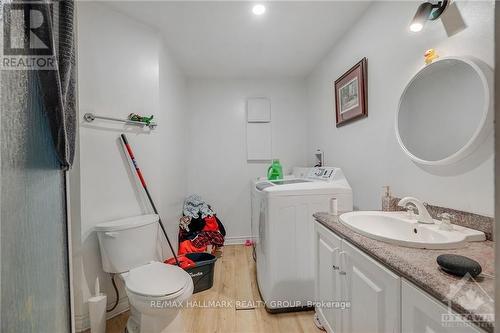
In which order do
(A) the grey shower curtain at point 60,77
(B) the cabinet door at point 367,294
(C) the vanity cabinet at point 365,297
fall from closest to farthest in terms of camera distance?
(C) the vanity cabinet at point 365,297, (B) the cabinet door at point 367,294, (A) the grey shower curtain at point 60,77

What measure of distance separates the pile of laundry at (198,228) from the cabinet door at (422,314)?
6.82 feet

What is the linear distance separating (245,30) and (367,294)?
2161mm

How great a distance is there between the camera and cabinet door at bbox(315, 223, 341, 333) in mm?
1178

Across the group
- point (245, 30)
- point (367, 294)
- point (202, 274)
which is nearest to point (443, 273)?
point (367, 294)

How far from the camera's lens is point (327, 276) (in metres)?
1.29

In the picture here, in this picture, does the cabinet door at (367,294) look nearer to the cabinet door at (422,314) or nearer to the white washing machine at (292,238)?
the cabinet door at (422,314)

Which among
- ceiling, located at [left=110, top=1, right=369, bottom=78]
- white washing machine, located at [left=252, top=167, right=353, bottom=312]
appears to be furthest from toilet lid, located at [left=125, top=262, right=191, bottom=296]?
ceiling, located at [left=110, top=1, right=369, bottom=78]

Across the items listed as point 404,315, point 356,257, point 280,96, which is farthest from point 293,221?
point 280,96

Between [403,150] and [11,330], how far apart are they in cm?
201

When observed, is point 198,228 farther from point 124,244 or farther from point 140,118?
point 140,118

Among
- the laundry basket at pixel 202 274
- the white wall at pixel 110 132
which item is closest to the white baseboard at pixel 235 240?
the laundry basket at pixel 202 274

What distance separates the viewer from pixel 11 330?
2.48 ft

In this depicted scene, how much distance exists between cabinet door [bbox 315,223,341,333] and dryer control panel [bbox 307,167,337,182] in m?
0.65

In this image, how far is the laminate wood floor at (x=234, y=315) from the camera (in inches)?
61.0
